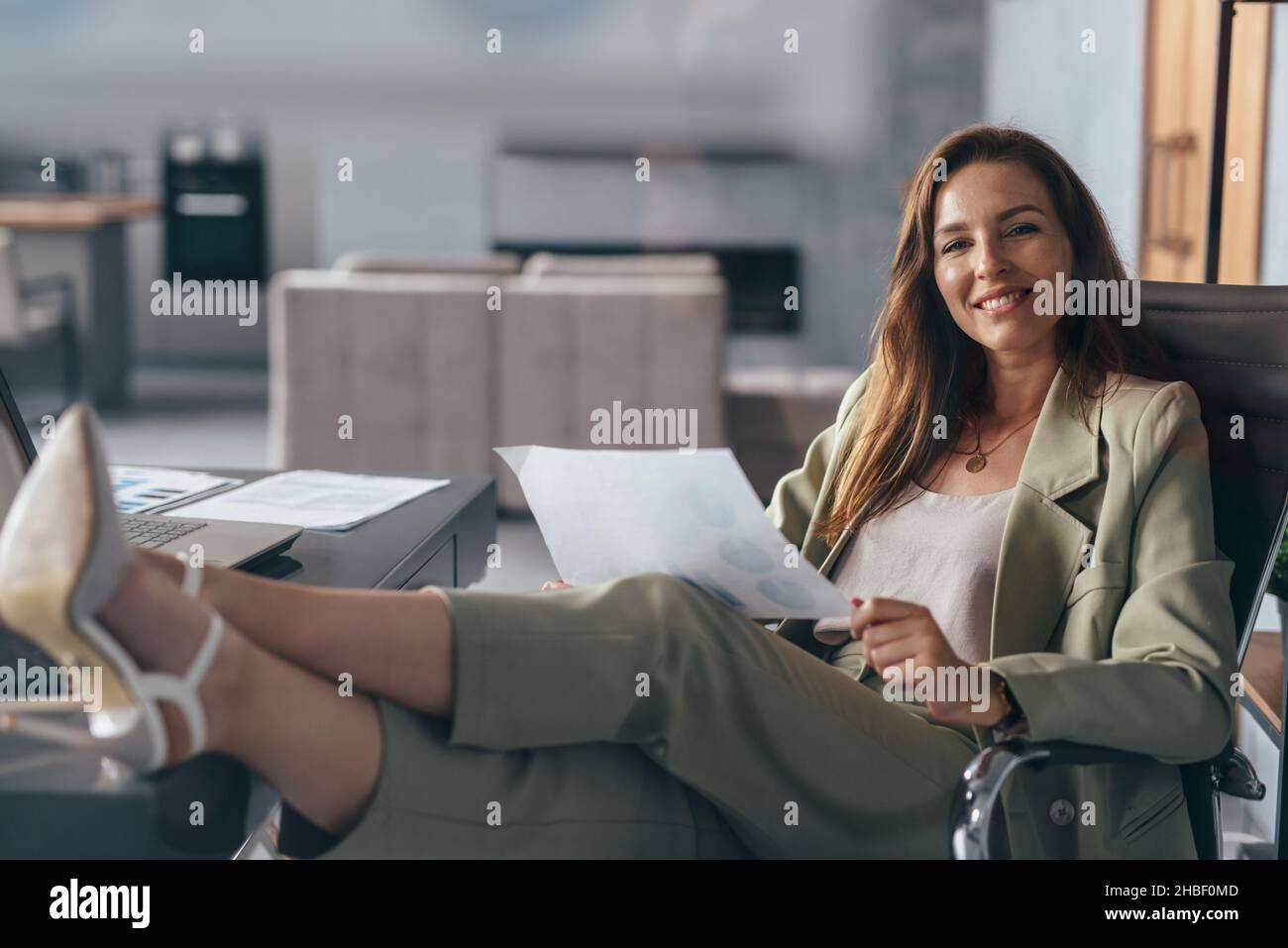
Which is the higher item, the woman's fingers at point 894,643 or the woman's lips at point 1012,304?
the woman's lips at point 1012,304

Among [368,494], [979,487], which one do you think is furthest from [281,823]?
[979,487]

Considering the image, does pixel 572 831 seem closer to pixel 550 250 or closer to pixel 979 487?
pixel 979 487

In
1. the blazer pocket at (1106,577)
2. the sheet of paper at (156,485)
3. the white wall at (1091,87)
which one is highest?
the white wall at (1091,87)

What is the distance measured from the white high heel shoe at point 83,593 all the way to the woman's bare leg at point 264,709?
0.4 inches

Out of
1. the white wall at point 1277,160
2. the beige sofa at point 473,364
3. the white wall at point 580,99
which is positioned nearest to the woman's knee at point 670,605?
the white wall at point 1277,160

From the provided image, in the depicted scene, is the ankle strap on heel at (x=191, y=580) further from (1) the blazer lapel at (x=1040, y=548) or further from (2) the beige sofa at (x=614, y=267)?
(2) the beige sofa at (x=614, y=267)

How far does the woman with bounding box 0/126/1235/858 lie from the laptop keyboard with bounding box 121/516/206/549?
0.30 metres

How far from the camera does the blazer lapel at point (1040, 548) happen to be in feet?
4.31

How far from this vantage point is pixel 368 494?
1628 mm

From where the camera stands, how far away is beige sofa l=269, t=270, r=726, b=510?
378cm

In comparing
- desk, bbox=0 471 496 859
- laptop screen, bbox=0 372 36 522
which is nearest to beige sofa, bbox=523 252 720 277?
laptop screen, bbox=0 372 36 522

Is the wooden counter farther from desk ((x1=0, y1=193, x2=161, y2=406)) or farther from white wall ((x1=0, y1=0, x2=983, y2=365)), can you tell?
white wall ((x1=0, y1=0, x2=983, y2=365))
